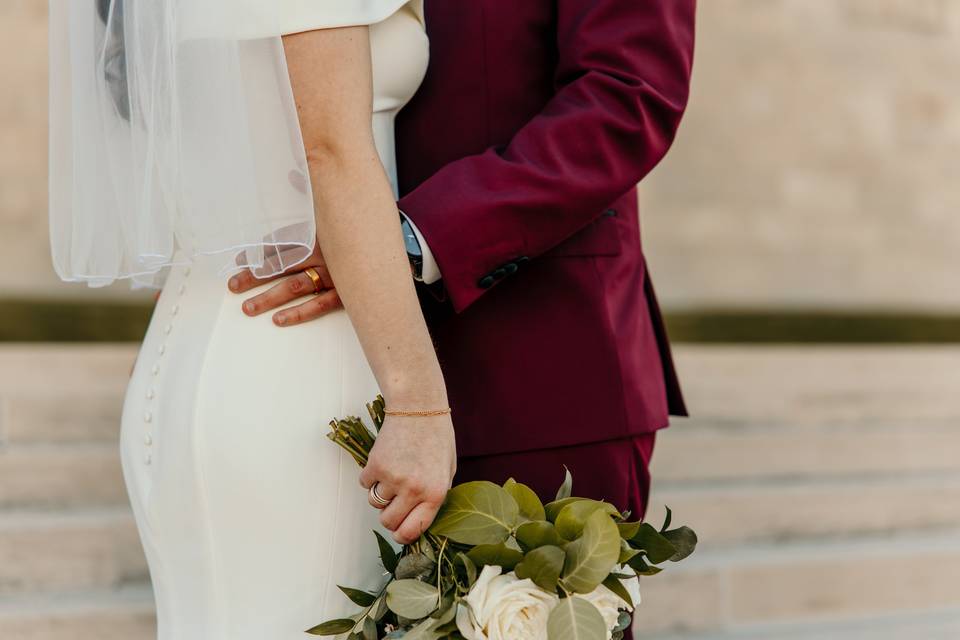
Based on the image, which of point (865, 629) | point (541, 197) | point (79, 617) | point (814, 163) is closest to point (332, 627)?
point (541, 197)

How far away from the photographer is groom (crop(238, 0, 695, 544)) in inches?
49.9

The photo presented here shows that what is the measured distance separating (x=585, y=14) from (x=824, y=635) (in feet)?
9.23

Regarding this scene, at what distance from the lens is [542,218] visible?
1.28 metres

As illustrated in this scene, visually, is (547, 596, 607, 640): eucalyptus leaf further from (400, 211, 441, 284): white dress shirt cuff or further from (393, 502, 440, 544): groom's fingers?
(400, 211, 441, 284): white dress shirt cuff

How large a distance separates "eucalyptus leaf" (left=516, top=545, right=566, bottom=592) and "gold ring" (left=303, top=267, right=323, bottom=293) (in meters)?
0.41

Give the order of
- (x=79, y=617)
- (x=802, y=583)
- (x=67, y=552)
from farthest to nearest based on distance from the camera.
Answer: (x=802, y=583)
(x=67, y=552)
(x=79, y=617)

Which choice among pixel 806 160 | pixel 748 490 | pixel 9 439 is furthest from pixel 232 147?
pixel 806 160

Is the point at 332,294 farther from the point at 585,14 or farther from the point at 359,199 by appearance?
the point at 585,14

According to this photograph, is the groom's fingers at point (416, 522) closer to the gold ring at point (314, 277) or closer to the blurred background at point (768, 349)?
the gold ring at point (314, 277)

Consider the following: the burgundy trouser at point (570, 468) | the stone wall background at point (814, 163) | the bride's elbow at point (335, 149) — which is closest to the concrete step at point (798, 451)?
the stone wall background at point (814, 163)

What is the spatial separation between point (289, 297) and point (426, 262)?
172 millimetres

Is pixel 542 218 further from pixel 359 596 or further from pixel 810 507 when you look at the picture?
pixel 810 507

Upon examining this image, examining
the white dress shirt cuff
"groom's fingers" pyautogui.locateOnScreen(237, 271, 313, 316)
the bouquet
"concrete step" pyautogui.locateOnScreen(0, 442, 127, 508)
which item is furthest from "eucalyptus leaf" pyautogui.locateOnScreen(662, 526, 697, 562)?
"concrete step" pyautogui.locateOnScreen(0, 442, 127, 508)

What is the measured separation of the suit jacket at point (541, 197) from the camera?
127cm
